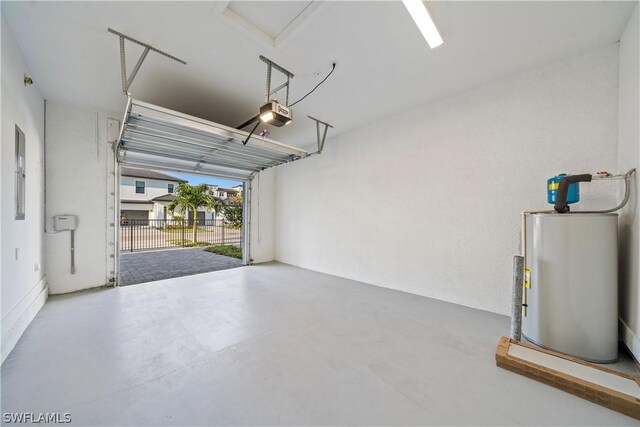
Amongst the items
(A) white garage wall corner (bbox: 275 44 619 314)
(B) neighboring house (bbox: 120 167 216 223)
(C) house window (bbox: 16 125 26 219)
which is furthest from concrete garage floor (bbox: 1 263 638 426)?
(B) neighboring house (bbox: 120 167 216 223)

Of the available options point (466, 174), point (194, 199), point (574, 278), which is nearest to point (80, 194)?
point (466, 174)

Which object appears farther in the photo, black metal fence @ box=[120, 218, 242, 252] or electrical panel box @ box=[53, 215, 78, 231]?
black metal fence @ box=[120, 218, 242, 252]

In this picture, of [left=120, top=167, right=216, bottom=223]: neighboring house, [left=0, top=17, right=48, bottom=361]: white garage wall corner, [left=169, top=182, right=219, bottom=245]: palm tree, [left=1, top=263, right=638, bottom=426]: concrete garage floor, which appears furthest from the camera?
[left=120, top=167, right=216, bottom=223]: neighboring house

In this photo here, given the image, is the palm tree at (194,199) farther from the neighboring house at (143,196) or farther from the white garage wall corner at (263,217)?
the neighboring house at (143,196)

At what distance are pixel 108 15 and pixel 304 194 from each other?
416cm

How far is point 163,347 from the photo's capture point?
86.7 inches

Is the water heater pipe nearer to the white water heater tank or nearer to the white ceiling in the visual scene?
the white water heater tank

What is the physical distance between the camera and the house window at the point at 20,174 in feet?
8.00

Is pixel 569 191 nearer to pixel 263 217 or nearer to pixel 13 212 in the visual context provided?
pixel 13 212

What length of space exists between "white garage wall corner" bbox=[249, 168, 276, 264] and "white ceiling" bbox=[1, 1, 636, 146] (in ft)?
9.46

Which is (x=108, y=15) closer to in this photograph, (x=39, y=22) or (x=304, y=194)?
(x=39, y=22)

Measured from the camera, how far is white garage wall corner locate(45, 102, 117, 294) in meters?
3.63

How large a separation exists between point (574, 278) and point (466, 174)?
5.43 feet

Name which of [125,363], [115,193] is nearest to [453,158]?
[125,363]
